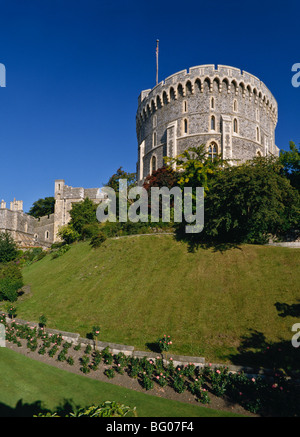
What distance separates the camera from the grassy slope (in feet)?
43.1

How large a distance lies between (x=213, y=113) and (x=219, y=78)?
15.2 ft

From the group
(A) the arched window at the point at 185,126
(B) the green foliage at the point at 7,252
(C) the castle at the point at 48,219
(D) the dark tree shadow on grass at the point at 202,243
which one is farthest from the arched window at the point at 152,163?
(B) the green foliage at the point at 7,252

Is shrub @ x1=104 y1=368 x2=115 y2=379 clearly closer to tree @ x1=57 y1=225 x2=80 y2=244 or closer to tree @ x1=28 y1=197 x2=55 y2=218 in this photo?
tree @ x1=57 y1=225 x2=80 y2=244

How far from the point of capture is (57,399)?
8938mm

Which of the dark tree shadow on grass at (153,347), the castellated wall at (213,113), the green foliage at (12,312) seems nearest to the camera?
the dark tree shadow on grass at (153,347)

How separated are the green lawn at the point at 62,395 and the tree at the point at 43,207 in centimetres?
6114

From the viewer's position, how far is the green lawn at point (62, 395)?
837cm

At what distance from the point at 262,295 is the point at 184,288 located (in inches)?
176

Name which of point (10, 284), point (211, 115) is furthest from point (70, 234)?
point (211, 115)

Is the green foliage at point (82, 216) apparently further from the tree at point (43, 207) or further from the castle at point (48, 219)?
the tree at point (43, 207)

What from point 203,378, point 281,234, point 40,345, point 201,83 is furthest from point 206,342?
point 201,83

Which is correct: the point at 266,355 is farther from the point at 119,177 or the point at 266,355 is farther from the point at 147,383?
the point at 119,177

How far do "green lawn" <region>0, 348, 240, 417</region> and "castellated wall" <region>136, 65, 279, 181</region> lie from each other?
31.2 m

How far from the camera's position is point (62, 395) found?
9.19 m
